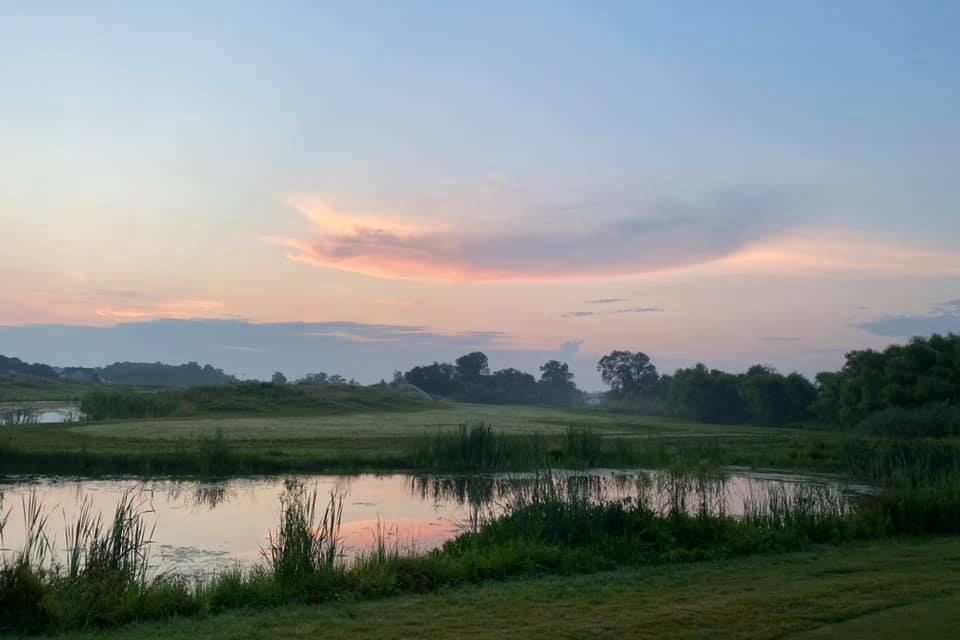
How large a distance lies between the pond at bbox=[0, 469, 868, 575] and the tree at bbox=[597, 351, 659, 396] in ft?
367

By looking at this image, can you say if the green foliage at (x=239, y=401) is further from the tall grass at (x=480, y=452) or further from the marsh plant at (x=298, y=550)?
the marsh plant at (x=298, y=550)

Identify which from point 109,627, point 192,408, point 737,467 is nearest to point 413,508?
point 109,627

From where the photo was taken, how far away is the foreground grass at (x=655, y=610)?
7.58 metres

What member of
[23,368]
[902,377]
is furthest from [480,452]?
[23,368]

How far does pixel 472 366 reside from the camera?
5940 inches

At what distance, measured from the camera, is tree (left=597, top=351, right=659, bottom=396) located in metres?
139

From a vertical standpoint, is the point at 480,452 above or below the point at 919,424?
below

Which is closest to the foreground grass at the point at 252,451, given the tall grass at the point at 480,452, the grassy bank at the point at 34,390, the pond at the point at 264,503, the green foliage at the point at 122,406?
the tall grass at the point at 480,452

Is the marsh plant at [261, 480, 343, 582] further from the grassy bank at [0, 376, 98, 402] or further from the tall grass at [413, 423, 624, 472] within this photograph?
the grassy bank at [0, 376, 98, 402]

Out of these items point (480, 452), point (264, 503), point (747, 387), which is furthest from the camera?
point (747, 387)

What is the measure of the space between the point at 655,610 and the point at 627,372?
137 meters

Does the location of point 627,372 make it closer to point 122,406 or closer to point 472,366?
point 472,366

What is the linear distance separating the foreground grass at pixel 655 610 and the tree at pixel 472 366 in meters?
139

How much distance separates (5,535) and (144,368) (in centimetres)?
19235
